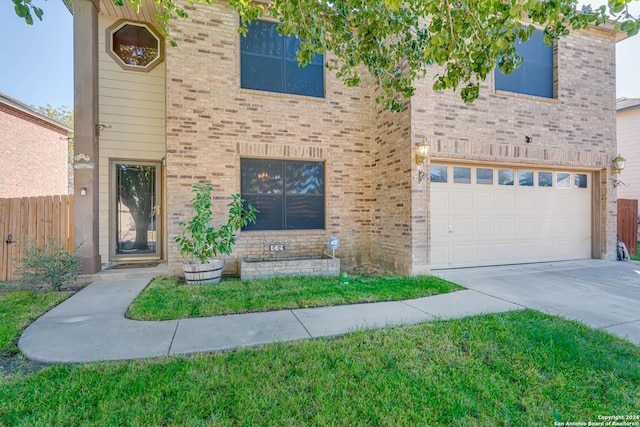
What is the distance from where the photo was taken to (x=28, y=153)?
11391mm

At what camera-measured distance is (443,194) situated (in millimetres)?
6727

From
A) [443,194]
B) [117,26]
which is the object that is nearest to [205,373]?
[443,194]

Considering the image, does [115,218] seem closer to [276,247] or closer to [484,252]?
[276,247]

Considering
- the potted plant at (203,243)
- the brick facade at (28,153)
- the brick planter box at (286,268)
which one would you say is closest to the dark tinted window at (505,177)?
the brick planter box at (286,268)

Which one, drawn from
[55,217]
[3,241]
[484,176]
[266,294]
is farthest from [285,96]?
[3,241]

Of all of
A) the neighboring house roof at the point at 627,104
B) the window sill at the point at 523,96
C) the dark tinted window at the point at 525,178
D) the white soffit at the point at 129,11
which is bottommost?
the dark tinted window at the point at 525,178

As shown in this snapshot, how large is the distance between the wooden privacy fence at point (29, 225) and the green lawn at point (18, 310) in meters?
1.41

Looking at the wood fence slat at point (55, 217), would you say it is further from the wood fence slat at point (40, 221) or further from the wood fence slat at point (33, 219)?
the wood fence slat at point (33, 219)

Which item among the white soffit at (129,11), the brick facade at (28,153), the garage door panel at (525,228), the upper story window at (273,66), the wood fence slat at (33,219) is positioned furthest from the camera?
the brick facade at (28,153)

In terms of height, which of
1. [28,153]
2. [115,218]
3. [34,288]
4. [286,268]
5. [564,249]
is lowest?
[34,288]

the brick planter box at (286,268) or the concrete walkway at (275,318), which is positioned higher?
the brick planter box at (286,268)

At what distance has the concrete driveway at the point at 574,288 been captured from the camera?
155 inches

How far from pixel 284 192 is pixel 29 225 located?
5080 mm

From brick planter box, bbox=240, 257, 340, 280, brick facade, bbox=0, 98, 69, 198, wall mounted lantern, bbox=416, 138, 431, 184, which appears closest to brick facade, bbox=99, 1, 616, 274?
wall mounted lantern, bbox=416, 138, 431, 184
